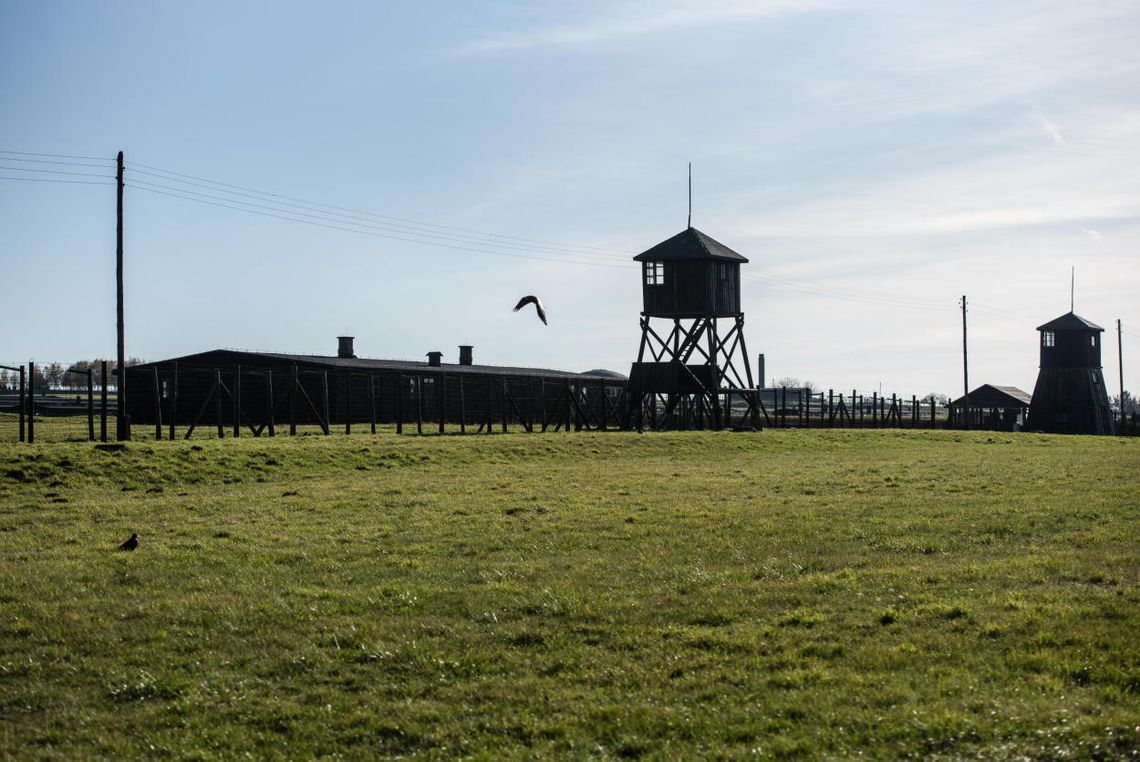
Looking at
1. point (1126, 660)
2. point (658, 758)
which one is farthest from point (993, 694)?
point (658, 758)

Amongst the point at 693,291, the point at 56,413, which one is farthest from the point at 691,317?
the point at 56,413

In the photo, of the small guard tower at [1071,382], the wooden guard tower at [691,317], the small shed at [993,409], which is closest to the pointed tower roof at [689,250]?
the wooden guard tower at [691,317]

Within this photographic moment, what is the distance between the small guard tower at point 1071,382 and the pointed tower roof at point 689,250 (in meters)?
47.5

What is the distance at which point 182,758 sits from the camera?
868 cm

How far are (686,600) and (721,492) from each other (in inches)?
508

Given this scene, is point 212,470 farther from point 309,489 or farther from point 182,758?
point 182,758

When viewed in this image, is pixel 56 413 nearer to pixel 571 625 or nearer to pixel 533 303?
pixel 533 303

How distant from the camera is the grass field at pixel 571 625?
8.99 metres

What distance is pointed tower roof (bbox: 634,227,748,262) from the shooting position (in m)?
57.8

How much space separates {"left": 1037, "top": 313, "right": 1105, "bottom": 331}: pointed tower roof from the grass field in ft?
251

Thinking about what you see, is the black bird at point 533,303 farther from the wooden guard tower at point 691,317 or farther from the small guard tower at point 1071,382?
the small guard tower at point 1071,382

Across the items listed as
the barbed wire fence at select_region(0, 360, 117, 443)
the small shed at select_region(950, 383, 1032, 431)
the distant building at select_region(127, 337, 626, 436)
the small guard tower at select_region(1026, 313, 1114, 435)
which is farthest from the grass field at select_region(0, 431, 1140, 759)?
the small guard tower at select_region(1026, 313, 1114, 435)

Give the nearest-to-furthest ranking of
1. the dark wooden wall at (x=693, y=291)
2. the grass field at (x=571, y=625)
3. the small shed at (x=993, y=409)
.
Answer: the grass field at (x=571, y=625) < the dark wooden wall at (x=693, y=291) < the small shed at (x=993, y=409)

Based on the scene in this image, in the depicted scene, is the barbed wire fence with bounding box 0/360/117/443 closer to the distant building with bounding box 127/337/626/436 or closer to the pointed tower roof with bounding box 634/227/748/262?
the distant building with bounding box 127/337/626/436
